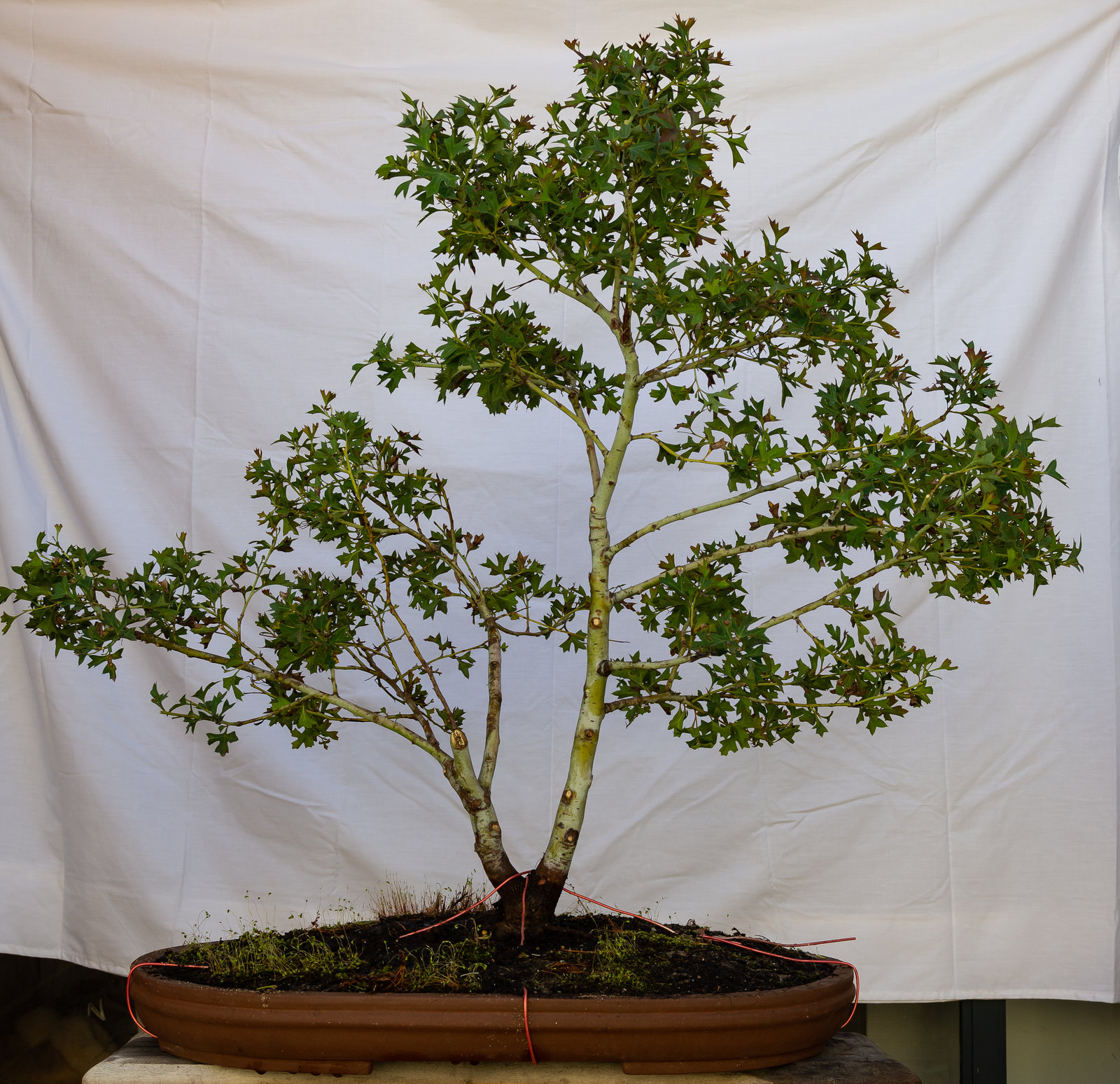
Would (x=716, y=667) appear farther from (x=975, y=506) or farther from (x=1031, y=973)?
(x=1031, y=973)

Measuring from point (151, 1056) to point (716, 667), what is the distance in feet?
2.71

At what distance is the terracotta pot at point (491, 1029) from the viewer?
3.98ft

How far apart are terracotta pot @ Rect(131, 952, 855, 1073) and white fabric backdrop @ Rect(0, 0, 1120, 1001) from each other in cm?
107

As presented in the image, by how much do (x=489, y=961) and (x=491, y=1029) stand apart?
142 mm

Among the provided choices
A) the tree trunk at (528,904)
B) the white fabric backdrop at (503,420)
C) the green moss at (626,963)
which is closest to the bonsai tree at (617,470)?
the tree trunk at (528,904)

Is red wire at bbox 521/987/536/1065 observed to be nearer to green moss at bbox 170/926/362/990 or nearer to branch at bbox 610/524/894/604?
green moss at bbox 170/926/362/990

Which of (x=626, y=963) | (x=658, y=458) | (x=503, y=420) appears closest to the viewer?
(x=626, y=963)

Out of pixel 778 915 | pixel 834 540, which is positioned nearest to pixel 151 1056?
pixel 834 540

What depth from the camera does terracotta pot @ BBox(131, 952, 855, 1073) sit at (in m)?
1.21

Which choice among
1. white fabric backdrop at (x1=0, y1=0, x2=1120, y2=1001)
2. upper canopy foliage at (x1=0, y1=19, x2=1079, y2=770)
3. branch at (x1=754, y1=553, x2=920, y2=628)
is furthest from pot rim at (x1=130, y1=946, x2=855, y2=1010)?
white fabric backdrop at (x1=0, y1=0, x2=1120, y2=1001)

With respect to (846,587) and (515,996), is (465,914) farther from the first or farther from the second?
(846,587)

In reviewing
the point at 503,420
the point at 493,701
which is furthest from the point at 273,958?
the point at 503,420

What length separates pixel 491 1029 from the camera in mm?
1211

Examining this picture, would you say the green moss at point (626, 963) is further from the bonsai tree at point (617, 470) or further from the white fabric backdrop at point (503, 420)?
the white fabric backdrop at point (503, 420)
